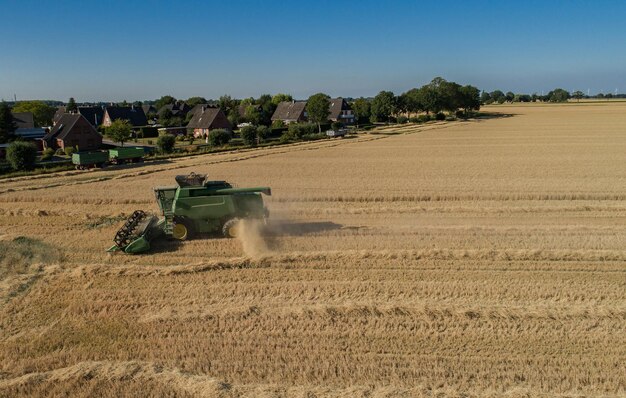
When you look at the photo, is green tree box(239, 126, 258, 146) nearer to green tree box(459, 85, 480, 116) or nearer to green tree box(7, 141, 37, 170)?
green tree box(7, 141, 37, 170)

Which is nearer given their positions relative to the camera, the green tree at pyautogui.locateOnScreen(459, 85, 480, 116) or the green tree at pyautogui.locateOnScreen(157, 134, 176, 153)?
the green tree at pyautogui.locateOnScreen(157, 134, 176, 153)

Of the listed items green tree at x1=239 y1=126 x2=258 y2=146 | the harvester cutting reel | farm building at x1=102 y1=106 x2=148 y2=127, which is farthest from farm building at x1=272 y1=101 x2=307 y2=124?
the harvester cutting reel

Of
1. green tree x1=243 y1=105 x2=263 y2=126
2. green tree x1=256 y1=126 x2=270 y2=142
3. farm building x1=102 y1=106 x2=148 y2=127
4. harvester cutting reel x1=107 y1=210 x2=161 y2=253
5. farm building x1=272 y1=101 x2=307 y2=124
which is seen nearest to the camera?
harvester cutting reel x1=107 y1=210 x2=161 y2=253

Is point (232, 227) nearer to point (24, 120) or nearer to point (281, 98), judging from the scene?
point (24, 120)

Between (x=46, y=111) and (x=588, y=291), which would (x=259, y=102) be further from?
(x=588, y=291)

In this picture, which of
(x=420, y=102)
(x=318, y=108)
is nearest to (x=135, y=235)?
(x=318, y=108)

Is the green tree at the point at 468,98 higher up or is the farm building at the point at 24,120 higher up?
the green tree at the point at 468,98

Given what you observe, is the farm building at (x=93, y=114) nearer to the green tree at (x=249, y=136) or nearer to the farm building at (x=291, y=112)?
the farm building at (x=291, y=112)

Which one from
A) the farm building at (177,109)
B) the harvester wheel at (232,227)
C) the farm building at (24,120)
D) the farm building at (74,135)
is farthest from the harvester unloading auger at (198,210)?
the farm building at (177,109)
